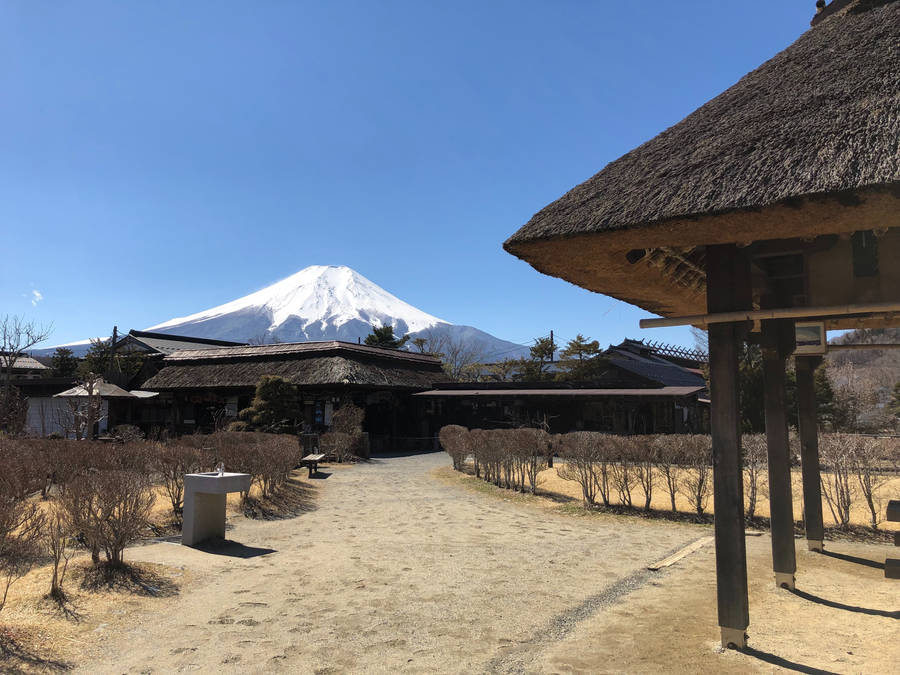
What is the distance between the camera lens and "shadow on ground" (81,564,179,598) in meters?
5.56

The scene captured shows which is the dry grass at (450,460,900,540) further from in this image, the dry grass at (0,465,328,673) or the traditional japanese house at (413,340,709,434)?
the dry grass at (0,465,328,673)

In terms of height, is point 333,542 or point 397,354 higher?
point 397,354

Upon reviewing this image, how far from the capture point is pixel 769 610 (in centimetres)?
489

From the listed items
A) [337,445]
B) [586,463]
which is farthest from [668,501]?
[337,445]

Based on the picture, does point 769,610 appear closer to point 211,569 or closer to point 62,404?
point 211,569

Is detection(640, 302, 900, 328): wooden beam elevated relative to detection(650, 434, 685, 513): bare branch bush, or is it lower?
elevated

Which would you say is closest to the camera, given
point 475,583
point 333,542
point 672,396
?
point 475,583

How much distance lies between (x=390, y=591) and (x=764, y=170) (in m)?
5.03

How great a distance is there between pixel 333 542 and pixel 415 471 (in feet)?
28.5

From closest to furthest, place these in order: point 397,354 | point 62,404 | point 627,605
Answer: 1. point 627,605
2. point 62,404
3. point 397,354

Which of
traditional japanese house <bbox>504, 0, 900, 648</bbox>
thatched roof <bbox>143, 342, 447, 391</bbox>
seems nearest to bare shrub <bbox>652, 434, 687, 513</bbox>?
traditional japanese house <bbox>504, 0, 900, 648</bbox>

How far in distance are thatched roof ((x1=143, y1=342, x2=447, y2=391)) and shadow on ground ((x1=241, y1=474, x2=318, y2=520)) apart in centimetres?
1024

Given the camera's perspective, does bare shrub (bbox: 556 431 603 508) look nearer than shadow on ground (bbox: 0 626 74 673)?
No

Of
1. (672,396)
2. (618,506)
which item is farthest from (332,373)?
(618,506)
